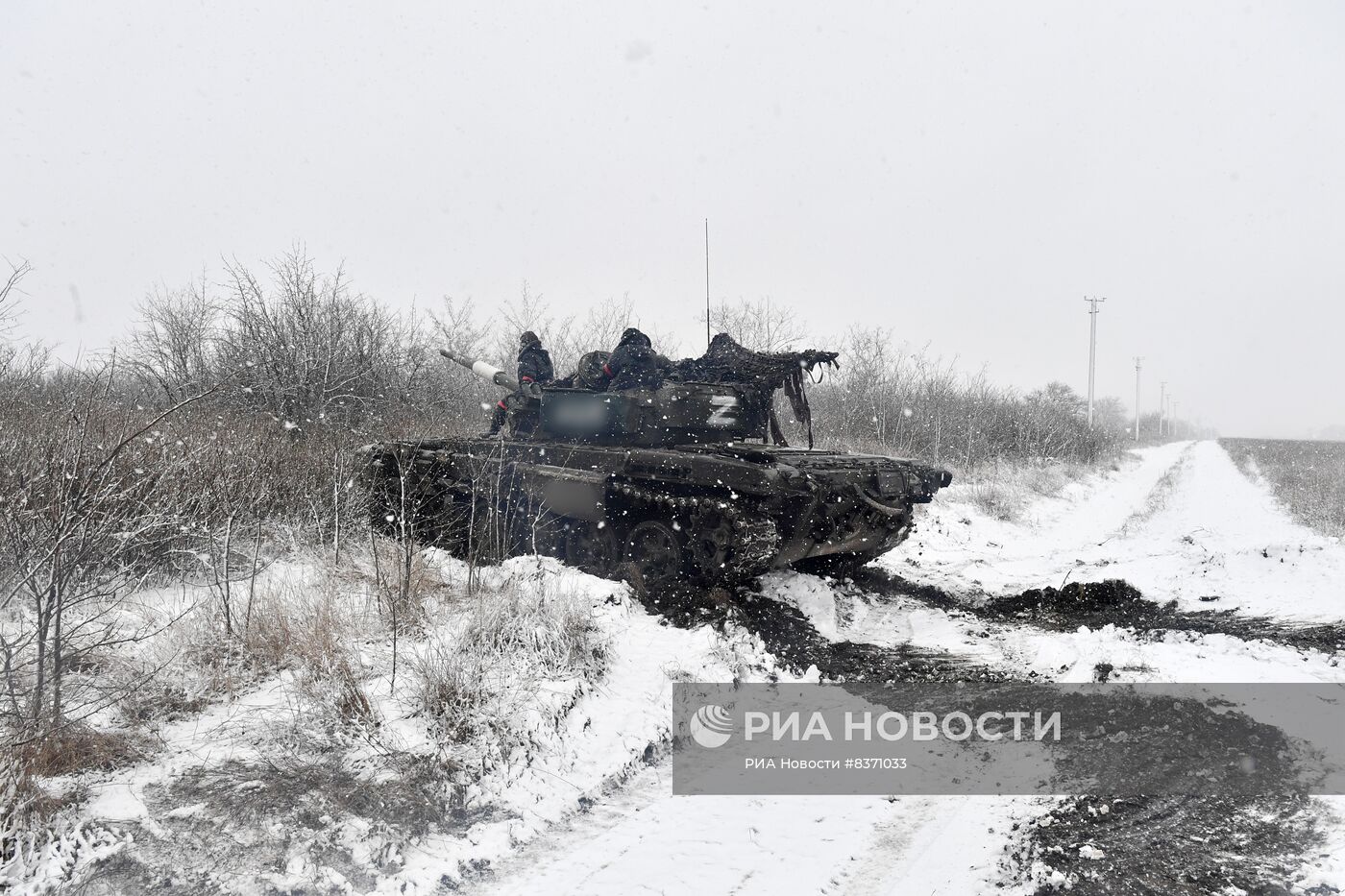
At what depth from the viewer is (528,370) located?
8461 millimetres

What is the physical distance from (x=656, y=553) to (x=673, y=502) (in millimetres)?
696

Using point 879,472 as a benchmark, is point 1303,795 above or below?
below

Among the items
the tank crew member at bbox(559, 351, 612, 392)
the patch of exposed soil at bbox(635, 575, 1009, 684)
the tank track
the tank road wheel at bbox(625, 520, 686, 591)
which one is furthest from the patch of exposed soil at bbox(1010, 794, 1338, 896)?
the tank crew member at bbox(559, 351, 612, 392)

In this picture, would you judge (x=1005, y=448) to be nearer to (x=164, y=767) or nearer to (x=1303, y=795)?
(x=1303, y=795)

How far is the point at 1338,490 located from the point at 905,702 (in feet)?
52.3

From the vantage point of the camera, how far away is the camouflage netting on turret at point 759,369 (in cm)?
757

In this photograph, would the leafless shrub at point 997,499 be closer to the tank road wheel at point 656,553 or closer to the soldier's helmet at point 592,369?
the tank road wheel at point 656,553

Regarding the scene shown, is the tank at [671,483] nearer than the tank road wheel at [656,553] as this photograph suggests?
Yes

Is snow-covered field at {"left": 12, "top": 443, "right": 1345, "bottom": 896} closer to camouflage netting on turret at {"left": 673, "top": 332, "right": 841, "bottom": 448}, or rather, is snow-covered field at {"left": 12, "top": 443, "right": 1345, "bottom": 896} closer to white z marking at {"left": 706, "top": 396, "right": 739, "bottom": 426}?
white z marking at {"left": 706, "top": 396, "right": 739, "bottom": 426}

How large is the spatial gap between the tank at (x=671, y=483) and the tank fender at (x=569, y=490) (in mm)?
14

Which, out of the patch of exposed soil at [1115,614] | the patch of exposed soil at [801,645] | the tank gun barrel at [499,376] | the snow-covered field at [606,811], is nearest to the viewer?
the snow-covered field at [606,811]

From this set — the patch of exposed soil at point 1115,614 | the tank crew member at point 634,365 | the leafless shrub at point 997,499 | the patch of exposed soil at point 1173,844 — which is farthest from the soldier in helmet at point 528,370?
the leafless shrub at point 997,499

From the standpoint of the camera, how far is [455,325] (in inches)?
858

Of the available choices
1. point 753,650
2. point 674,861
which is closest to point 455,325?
point 753,650
